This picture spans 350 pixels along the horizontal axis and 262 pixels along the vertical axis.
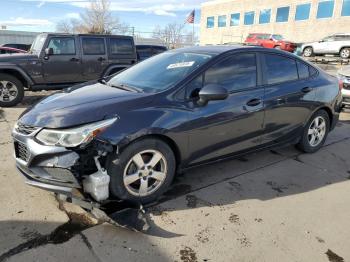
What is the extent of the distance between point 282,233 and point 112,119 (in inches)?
75.7

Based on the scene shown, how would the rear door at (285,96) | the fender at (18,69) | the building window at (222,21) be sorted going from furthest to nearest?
the building window at (222,21)
the fender at (18,69)
the rear door at (285,96)

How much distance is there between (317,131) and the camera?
531cm

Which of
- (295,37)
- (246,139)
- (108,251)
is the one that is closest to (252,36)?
(295,37)

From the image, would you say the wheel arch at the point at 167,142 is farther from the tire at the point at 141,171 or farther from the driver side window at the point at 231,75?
the driver side window at the point at 231,75

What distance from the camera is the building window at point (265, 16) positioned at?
4231 centimetres

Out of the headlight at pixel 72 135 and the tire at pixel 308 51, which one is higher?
the headlight at pixel 72 135

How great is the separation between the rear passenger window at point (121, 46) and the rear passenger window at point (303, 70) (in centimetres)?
604

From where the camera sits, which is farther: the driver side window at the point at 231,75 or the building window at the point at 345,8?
the building window at the point at 345,8

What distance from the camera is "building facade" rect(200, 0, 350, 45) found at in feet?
113

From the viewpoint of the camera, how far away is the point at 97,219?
326 centimetres

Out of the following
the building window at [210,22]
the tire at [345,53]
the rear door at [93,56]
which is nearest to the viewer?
the rear door at [93,56]

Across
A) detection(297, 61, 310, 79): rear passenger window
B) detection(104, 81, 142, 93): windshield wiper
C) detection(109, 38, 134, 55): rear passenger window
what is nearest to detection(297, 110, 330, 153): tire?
detection(297, 61, 310, 79): rear passenger window

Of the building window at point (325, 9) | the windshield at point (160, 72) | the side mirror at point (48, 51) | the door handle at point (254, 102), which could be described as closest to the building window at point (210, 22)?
the building window at point (325, 9)

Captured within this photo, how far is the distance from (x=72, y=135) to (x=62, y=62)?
20.9 feet
